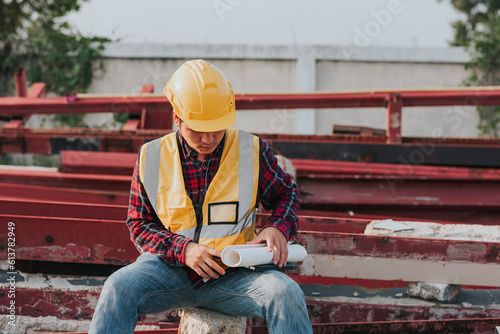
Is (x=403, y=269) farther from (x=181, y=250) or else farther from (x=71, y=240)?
(x=71, y=240)

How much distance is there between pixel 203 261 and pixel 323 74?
29.1 ft

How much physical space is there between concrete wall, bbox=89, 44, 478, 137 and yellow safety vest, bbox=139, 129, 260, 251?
322 inches

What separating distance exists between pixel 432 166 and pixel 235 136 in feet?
9.66

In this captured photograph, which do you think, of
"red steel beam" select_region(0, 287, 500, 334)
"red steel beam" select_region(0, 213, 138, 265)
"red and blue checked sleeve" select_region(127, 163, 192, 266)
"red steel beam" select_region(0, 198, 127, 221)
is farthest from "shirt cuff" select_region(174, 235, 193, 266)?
"red steel beam" select_region(0, 198, 127, 221)

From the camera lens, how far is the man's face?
2148 mm

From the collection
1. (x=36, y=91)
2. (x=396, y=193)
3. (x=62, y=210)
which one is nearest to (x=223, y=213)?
(x=62, y=210)

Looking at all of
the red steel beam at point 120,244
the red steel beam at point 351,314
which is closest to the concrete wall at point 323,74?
the red steel beam at point 120,244

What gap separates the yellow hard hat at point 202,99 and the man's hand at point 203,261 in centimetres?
50

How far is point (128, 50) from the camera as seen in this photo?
10.5 m

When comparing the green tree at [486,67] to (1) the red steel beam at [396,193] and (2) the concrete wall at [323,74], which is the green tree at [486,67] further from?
(1) the red steel beam at [396,193]

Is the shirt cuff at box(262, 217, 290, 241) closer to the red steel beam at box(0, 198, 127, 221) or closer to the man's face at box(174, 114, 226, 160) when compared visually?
the man's face at box(174, 114, 226, 160)

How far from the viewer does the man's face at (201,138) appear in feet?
7.05

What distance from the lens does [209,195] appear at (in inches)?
85.7

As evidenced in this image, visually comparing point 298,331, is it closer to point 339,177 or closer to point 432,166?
point 339,177
